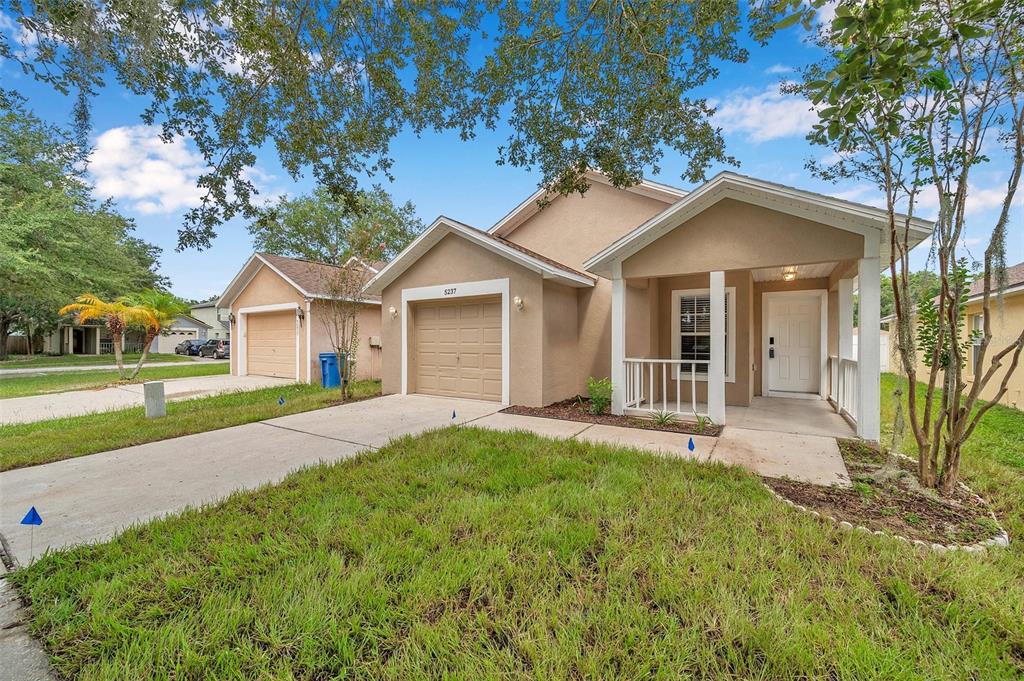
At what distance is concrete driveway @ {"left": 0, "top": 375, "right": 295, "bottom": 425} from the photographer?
786cm

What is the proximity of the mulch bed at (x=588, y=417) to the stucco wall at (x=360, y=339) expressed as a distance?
7.04m

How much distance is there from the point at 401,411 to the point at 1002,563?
740cm

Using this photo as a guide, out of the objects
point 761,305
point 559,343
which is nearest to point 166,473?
point 559,343

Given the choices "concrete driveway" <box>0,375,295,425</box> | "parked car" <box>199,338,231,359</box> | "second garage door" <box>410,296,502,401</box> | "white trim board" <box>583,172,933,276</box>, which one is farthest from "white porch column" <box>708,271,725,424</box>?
"parked car" <box>199,338,231,359</box>

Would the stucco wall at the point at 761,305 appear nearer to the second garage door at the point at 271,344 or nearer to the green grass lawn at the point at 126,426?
the green grass lawn at the point at 126,426

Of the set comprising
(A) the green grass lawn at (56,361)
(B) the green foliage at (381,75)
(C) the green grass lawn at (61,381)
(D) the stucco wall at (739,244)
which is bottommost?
(C) the green grass lawn at (61,381)

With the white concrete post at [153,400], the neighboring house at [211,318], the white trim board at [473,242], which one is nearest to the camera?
the white concrete post at [153,400]

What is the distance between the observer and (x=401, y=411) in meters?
7.83

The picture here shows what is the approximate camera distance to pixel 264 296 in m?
14.5

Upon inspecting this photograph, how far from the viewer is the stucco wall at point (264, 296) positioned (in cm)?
1327

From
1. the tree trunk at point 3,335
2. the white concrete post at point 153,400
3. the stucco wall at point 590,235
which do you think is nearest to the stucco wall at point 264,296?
the white concrete post at point 153,400

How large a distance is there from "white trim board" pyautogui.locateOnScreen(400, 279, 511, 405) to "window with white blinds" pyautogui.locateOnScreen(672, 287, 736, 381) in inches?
138

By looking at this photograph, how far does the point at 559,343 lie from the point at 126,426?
7.45 metres

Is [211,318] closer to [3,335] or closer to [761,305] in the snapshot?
[3,335]
